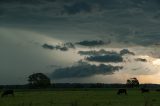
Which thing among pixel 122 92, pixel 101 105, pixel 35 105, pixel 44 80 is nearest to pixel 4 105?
pixel 35 105

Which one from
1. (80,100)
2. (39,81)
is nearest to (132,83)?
(39,81)

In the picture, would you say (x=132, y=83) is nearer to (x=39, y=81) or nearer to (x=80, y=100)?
(x=39, y=81)

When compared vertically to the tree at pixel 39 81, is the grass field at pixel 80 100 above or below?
below

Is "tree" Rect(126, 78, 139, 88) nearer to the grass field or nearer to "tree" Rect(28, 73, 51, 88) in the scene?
"tree" Rect(28, 73, 51, 88)

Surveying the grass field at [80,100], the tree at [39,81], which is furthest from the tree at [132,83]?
the grass field at [80,100]

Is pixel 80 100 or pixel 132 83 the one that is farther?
pixel 132 83

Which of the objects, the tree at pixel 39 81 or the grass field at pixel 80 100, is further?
the tree at pixel 39 81

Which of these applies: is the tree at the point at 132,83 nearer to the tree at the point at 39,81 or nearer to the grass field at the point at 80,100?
the tree at the point at 39,81

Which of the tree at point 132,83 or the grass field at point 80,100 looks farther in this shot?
the tree at point 132,83

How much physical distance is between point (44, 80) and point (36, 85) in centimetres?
350

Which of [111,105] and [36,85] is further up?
[36,85]

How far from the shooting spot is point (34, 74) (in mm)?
149750

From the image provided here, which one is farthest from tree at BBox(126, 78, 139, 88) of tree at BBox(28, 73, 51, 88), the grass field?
the grass field

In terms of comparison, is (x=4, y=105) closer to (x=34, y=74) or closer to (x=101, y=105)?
(x=101, y=105)
